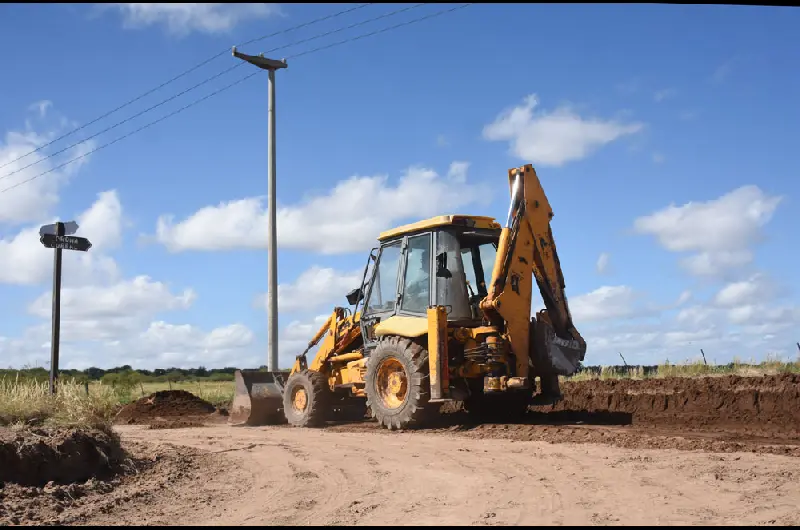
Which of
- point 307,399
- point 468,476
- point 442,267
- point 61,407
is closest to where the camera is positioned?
point 468,476

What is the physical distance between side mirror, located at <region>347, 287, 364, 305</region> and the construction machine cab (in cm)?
58

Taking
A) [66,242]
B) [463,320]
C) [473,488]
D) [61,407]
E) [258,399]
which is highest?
[66,242]

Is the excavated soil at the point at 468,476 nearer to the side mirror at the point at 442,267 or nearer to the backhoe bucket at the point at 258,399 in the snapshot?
the side mirror at the point at 442,267

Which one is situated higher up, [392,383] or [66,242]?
[66,242]

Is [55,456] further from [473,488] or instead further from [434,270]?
[434,270]

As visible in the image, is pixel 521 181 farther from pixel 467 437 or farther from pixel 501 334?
pixel 467 437

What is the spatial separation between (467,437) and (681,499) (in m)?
5.29

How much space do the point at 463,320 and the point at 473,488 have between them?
19.2 feet

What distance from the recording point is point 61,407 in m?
10.8

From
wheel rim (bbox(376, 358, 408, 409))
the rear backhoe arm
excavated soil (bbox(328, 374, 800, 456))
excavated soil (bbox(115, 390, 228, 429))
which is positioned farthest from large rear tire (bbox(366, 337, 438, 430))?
Result: excavated soil (bbox(115, 390, 228, 429))

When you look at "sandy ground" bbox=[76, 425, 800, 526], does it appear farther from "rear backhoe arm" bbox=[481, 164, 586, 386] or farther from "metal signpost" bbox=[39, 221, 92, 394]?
"metal signpost" bbox=[39, 221, 92, 394]

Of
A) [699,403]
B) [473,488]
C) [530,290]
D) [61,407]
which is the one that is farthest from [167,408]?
[473,488]

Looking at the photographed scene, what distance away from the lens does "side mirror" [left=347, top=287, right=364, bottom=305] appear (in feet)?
50.5

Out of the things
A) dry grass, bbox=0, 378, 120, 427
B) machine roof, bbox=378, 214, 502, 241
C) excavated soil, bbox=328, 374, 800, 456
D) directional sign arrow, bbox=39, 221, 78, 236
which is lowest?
excavated soil, bbox=328, 374, 800, 456
